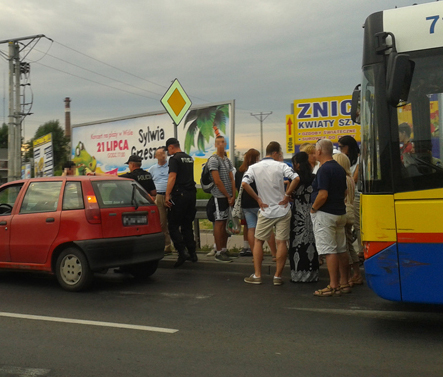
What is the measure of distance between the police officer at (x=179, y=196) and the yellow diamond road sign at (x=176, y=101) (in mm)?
1427

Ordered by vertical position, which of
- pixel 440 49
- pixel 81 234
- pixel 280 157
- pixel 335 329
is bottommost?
pixel 335 329

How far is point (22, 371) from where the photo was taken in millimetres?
4203

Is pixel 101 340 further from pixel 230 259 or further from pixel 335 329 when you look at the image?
pixel 230 259

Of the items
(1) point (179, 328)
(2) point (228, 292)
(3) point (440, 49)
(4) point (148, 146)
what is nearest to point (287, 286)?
(2) point (228, 292)

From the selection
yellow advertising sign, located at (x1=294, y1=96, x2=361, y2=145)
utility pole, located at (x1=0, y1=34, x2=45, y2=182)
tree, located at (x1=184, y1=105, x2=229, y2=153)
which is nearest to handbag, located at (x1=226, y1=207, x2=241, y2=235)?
tree, located at (x1=184, y1=105, x2=229, y2=153)

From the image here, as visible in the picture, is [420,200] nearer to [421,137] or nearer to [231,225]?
[421,137]

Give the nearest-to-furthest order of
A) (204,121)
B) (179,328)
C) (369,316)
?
(179,328) < (369,316) < (204,121)

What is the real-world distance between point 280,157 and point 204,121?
7.14 m

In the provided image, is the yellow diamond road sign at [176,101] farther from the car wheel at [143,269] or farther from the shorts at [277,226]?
the shorts at [277,226]

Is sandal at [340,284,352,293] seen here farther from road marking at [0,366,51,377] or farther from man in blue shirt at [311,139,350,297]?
road marking at [0,366,51,377]

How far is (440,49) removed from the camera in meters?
5.01

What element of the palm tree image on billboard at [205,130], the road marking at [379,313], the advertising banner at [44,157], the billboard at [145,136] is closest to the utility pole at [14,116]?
the advertising banner at [44,157]

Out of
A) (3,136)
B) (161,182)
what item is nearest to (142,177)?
(161,182)

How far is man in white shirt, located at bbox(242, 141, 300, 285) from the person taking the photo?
7.49 metres
